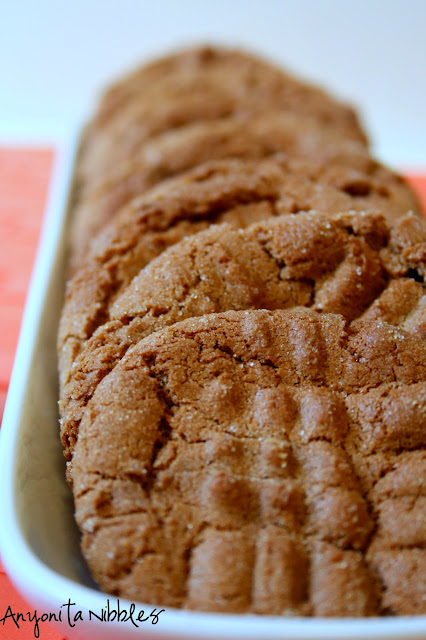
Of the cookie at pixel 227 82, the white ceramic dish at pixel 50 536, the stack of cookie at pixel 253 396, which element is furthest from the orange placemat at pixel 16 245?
the cookie at pixel 227 82

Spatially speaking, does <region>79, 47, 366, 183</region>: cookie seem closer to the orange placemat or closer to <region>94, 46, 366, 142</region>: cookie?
<region>94, 46, 366, 142</region>: cookie

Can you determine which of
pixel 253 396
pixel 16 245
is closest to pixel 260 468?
pixel 253 396

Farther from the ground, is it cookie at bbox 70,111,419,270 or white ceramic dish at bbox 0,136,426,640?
cookie at bbox 70,111,419,270

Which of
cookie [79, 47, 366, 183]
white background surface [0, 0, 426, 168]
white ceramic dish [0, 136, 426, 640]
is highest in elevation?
white background surface [0, 0, 426, 168]

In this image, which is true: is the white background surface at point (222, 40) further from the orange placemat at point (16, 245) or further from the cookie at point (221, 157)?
the cookie at point (221, 157)

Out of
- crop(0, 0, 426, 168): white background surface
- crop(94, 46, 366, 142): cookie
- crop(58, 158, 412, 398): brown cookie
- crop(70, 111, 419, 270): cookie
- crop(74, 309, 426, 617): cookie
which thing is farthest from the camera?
crop(0, 0, 426, 168): white background surface

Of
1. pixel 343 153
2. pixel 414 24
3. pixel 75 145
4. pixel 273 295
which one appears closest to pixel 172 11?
pixel 414 24

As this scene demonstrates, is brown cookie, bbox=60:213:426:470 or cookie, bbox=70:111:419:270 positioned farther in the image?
cookie, bbox=70:111:419:270

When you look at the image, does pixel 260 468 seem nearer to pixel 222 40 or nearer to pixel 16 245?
pixel 16 245

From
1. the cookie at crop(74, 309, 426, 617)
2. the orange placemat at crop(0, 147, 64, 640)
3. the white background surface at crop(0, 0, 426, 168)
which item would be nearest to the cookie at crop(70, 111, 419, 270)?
the orange placemat at crop(0, 147, 64, 640)
